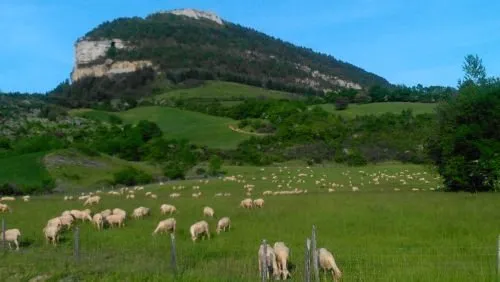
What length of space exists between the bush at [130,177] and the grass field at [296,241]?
2723 cm

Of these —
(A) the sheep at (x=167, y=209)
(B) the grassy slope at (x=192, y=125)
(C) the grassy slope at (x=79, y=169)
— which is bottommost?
(A) the sheep at (x=167, y=209)

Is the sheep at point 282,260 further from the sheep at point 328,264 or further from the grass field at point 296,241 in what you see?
the sheep at point 328,264

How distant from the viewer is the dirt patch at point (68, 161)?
6550 cm

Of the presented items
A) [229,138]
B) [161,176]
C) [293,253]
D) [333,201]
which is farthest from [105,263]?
[229,138]

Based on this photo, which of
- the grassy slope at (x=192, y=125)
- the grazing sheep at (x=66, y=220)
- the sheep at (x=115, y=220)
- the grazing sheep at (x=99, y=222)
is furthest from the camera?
the grassy slope at (x=192, y=125)

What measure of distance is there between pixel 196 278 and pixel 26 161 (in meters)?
59.4

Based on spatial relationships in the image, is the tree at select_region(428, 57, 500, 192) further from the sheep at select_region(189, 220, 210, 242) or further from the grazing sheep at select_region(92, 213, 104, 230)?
the grazing sheep at select_region(92, 213, 104, 230)

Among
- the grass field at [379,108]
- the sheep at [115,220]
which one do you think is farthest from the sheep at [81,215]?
the grass field at [379,108]

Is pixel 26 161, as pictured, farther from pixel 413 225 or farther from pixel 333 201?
pixel 413 225

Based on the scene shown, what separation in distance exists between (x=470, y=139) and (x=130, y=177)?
120 feet

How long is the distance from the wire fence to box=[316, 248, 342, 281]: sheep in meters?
0.14

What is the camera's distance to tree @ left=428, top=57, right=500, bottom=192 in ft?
119

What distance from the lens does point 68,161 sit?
6656cm

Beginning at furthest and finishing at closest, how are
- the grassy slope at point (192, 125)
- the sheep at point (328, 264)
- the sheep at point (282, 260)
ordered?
1. the grassy slope at point (192, 125)
2. the sheep at point (282, 260)
3. the sheep at point (328, 264)
